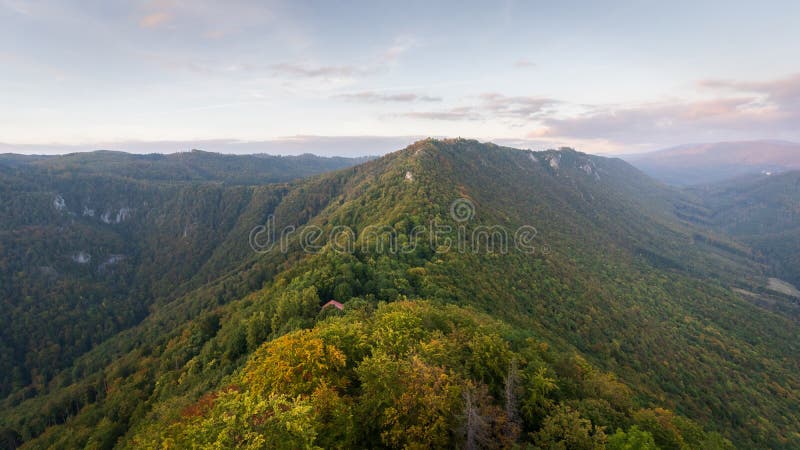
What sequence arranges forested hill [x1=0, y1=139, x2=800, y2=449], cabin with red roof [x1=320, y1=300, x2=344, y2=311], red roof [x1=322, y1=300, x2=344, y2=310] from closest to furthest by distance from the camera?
forested hill [x1=0, y1=139, x2=800, y2=449] < cabin with red roof [x1=320, y1=300, x2=344, y2=311] < red roof [x1=322, y1=300, x2=344, y2=310]

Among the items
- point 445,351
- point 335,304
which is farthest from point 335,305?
point 445,351

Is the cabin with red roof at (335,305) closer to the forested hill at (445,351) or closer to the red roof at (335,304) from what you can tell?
the red roof at (335,304)

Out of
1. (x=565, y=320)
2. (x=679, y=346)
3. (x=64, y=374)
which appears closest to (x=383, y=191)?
(x=565, y=320)

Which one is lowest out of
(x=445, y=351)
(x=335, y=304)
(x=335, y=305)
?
(x=335, y=304)

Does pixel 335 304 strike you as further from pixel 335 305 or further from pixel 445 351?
pixel 445 351

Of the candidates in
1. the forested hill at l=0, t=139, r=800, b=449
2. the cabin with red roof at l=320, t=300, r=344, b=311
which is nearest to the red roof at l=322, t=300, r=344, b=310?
the cabin with red roof at l=320, t=300, r=344, b=311

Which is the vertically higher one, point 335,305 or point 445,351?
point 445,351

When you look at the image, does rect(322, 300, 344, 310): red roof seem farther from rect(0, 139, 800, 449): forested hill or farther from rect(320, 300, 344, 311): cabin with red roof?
rect(0, 139, 800, 449): forested hill

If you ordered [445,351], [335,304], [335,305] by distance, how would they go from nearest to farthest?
[445,351], [335,305], [335,304]

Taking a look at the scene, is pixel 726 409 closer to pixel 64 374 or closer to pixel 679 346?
pixel 679 346
